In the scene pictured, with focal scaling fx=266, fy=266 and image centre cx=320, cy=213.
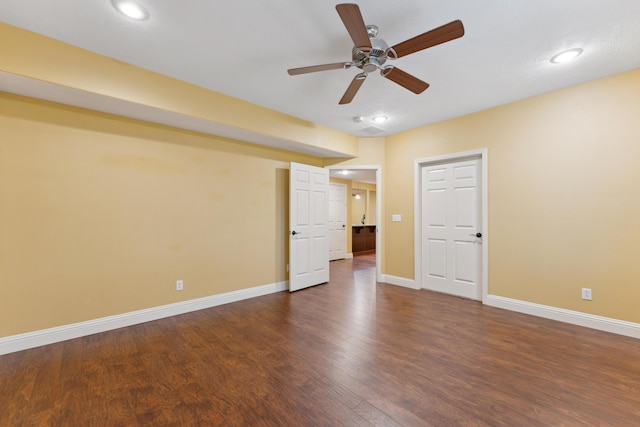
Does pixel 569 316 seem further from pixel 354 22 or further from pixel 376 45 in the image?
pixel 354 22

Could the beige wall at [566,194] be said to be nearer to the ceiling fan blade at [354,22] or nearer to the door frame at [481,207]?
the door frame at [481,207]

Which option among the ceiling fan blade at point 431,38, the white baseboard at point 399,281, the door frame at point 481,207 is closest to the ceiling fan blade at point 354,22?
the ceiling fan blade at point 431,38

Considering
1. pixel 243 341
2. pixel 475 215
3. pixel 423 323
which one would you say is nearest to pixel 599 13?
pixel 475 215

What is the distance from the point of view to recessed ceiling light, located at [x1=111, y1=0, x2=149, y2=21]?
75.3 inches

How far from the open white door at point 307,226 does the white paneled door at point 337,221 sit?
257 centimetres

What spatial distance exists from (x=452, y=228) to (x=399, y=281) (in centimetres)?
134

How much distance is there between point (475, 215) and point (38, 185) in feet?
17.4

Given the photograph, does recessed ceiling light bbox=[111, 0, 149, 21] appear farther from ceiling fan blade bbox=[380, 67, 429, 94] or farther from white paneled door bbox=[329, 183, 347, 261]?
white paneled door bbox=[329, 183, 347, 261]

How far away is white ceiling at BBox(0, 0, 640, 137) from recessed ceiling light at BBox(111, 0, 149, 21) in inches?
2.0

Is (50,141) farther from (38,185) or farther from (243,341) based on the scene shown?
(243,341)

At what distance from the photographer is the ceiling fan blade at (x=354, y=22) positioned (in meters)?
1.56

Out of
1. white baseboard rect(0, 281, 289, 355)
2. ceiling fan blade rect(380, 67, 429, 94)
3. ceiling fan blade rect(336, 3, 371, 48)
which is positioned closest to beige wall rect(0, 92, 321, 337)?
white baseboard rect(0, 281, 289, 355)

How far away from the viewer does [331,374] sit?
213 centimetres

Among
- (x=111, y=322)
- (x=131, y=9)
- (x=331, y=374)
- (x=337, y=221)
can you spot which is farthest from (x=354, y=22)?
(x=337, y=221)
